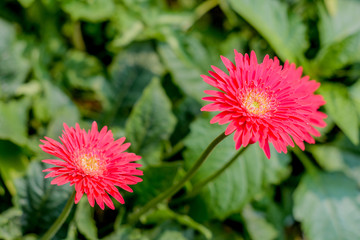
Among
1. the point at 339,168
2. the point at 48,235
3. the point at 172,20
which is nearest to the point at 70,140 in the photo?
the point at 48,235

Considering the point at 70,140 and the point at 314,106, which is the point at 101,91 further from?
the point at 314,106

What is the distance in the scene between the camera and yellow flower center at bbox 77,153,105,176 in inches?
36.9

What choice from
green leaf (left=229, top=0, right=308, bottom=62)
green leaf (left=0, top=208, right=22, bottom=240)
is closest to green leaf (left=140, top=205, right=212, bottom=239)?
green leaf (left=0, top=208, right=22, bottom=240)

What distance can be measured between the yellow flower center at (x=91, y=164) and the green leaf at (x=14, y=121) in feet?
1.85

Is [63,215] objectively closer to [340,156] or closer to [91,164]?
[91,164]

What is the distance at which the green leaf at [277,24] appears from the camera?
5.77ft

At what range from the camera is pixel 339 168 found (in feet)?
6.70

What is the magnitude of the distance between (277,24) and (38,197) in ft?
4.28

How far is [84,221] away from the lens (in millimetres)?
1349

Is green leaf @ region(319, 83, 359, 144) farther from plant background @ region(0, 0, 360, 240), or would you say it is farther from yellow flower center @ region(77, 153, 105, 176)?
yellow flower center @ region(77, 153, 105, 176)

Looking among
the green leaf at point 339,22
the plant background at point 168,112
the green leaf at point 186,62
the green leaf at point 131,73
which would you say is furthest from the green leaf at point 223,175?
the green leaf at point 339,22

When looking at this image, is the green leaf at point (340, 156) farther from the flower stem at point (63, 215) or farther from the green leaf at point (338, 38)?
the flower stem at point (63, 215)

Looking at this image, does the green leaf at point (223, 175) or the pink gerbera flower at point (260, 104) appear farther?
the green leaf at point (223, 175)

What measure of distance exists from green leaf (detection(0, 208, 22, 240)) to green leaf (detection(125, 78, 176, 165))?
0.49 metres
